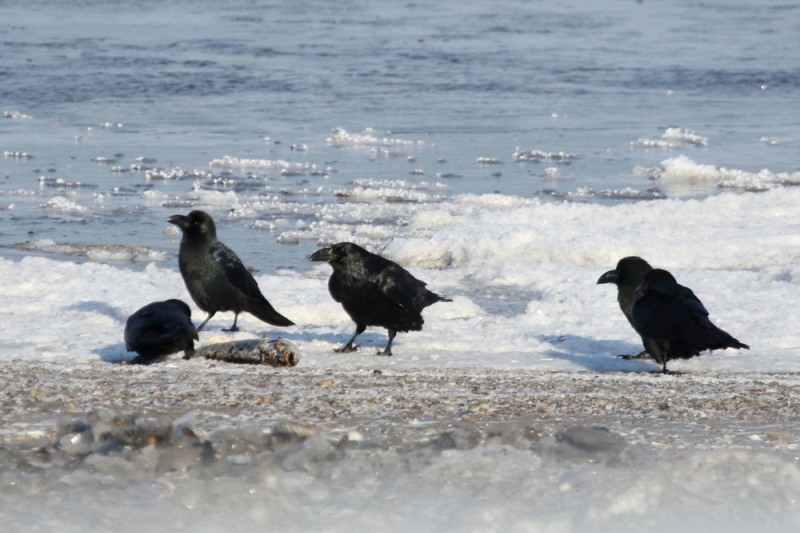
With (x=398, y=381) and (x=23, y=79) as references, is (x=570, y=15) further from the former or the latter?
(x=398, y=381)

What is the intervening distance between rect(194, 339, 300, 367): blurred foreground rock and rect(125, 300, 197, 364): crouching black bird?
0.46 feet

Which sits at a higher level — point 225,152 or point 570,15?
point 570,15

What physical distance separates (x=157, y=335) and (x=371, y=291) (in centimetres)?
117

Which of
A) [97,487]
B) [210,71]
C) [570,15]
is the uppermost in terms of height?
[570,15]

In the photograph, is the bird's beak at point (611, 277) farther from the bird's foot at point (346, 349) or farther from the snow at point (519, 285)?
the bird's foot at point (346, 349)

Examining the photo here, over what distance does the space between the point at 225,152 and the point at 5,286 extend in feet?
22.6

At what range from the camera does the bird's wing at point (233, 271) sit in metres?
7.35

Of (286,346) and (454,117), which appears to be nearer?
(286,346)

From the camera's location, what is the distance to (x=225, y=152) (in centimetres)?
1502

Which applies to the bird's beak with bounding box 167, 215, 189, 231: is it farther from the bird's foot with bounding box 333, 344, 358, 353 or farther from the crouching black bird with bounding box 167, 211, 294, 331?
the bird's foot with bounding box 333, 344, 358, 353

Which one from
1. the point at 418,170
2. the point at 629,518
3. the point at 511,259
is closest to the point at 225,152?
the point at 418,170

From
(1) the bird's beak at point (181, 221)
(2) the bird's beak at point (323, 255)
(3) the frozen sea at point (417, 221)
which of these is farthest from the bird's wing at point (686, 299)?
(1) the bird's beak at point (181, 221)

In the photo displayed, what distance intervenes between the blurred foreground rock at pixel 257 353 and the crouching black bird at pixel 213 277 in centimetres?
85

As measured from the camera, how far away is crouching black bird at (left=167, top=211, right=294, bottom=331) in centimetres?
738
